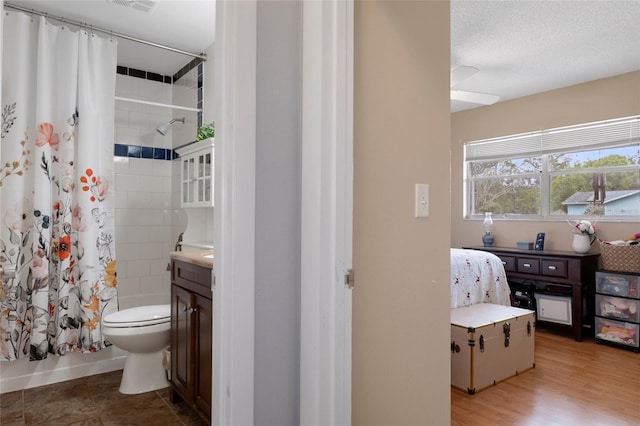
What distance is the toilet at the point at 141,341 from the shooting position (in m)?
2.45

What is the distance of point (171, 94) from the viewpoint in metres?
3.97

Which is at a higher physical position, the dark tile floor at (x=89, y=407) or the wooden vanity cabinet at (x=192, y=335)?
the wooden vanity cabinet at (x=192, y=335)

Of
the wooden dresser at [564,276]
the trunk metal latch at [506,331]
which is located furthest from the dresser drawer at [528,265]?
the trunk metal latch at [506,331]

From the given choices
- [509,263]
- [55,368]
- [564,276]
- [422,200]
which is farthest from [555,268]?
[55,368]

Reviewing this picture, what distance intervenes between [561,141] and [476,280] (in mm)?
1995

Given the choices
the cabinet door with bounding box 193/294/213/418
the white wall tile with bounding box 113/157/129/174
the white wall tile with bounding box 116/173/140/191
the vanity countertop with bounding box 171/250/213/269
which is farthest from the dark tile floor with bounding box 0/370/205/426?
the white wall tile with bounding box 113/157/129/174

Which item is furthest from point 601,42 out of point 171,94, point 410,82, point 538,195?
point 171,94

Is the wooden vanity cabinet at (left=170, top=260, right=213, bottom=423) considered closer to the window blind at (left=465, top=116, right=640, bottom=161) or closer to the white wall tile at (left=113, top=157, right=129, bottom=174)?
the white wall tile at (left=113, top=157, right=129, bottom=174)

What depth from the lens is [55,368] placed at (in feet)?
9.09

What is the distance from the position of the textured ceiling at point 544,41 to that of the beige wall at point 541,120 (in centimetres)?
16

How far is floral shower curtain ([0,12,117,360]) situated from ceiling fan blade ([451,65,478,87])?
2.43m

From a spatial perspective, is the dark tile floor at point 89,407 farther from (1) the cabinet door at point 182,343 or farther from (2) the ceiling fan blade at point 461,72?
(2) the ceiling fan blade at point 461,72

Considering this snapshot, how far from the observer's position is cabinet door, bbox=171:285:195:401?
81.7 inches

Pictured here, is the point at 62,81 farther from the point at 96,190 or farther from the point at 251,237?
the point at 251,237
